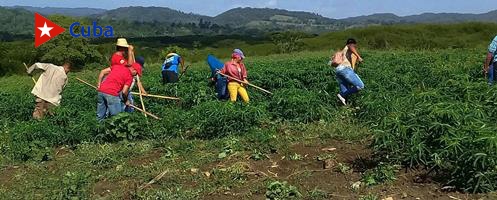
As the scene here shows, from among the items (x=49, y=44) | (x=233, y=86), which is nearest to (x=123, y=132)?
(x=233, y=86)

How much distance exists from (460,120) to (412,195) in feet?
2.38

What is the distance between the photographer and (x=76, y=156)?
714cm

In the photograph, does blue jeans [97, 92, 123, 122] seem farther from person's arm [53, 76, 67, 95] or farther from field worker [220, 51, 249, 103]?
field worker [220, 51, 249, 103]

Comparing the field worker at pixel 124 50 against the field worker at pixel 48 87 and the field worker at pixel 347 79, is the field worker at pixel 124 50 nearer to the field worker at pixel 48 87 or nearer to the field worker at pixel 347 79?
the field worker at pixel 48 87

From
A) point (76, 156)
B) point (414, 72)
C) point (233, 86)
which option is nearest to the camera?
point (76, 156)

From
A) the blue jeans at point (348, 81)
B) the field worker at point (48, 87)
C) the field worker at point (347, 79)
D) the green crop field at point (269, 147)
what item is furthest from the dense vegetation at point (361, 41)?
the green crop field at point (269, 147)

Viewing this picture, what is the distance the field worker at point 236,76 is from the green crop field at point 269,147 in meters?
0.40

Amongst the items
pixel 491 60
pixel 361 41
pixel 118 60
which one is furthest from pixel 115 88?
pixel 361 41

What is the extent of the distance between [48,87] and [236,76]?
10.2ft

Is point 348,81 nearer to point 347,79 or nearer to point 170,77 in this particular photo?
point 347,79

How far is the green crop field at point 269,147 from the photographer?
15.7 ft

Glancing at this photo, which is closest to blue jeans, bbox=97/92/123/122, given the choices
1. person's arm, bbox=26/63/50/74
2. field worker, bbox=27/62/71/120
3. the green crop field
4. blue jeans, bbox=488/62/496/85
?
the green crop field

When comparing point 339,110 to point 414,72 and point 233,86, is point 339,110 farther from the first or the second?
point 414,72

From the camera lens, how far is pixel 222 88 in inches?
396
